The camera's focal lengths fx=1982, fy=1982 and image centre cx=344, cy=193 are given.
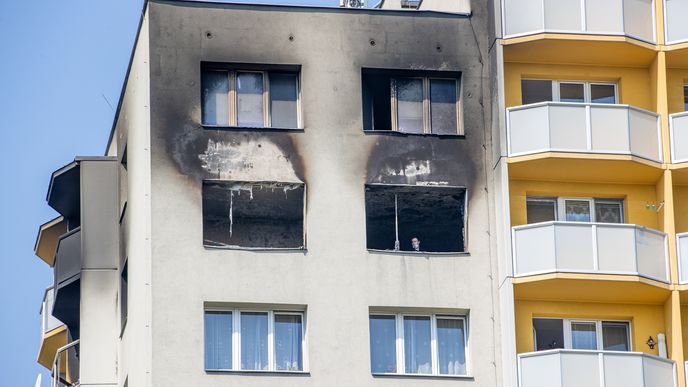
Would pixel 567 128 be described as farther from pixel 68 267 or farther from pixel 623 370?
pixel 68 267

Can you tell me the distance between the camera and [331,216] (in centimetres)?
5247

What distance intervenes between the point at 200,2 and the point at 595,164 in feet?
37.7

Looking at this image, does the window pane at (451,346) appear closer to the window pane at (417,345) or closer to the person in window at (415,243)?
the window pane at (417,345)

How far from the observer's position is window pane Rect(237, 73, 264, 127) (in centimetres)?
5319

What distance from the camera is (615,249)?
52.6 m

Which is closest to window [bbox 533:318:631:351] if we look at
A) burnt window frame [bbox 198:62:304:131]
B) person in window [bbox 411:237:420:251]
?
person in window [bbox 411:237:420:251]

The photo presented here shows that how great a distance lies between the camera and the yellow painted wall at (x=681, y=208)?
180 ft

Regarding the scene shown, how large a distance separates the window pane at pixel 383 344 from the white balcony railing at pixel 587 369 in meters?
3.34

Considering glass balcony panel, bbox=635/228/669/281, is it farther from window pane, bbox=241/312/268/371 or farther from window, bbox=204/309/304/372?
window pane, bbox=241/312/268/371

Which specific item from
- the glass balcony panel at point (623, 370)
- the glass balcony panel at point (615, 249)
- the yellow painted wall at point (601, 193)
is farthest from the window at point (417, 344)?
the glass balcony panel at point (615, 249)

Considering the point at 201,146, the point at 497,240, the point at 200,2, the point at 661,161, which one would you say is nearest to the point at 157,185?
the point at 201,146

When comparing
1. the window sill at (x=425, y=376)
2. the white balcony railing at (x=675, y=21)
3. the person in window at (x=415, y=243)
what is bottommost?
the window sill at (x=425, y=376)

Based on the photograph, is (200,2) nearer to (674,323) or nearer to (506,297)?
(506,297)

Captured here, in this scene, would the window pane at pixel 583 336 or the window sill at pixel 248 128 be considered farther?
the window pane at pixel 583 336
